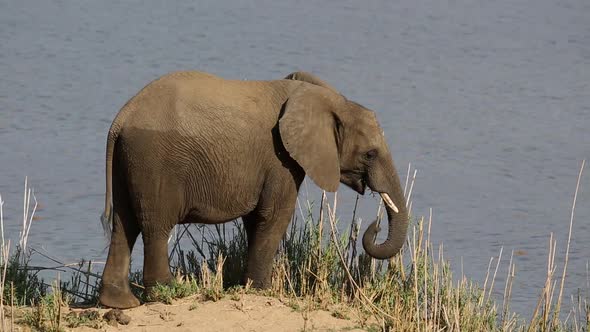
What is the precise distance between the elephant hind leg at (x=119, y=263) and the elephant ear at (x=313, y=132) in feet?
3.79

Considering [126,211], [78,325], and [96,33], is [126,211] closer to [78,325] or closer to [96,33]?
[78,325]

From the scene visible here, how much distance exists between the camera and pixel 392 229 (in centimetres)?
1053

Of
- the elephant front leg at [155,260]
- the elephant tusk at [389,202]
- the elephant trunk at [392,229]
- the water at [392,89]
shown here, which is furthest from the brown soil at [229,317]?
the water at [392,89]

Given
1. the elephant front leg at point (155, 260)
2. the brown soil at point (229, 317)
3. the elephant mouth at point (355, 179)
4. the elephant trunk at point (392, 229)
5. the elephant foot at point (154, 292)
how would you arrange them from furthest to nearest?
the elephant mouth at point (355, 179)
the elephant trunk at point (392, 229)
the elephant foot at point (154, 292)
the elephant front leg at point (155, 260)
the brown soil at point (229, 317)

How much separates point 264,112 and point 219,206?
27.8 inches

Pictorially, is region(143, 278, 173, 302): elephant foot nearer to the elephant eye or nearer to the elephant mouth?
the elephant mouth

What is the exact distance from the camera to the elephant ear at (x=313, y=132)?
33.9ft

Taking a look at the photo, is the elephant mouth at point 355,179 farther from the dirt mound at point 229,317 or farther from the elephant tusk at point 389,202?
the dirt mound at point 229,317

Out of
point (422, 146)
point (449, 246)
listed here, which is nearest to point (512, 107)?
point (422, 146)

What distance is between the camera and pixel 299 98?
10.4 m

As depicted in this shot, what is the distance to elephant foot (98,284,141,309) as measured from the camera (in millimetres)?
10203

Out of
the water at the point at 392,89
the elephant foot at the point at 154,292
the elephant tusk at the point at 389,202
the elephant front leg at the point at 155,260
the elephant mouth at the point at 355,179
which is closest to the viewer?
the elephant front leg at the point at 155,260

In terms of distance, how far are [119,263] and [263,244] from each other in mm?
1012

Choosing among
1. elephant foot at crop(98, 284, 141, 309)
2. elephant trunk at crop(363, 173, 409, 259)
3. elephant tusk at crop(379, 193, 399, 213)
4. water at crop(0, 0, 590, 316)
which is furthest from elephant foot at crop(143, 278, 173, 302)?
water at crop(0, 0, 590, 316)
